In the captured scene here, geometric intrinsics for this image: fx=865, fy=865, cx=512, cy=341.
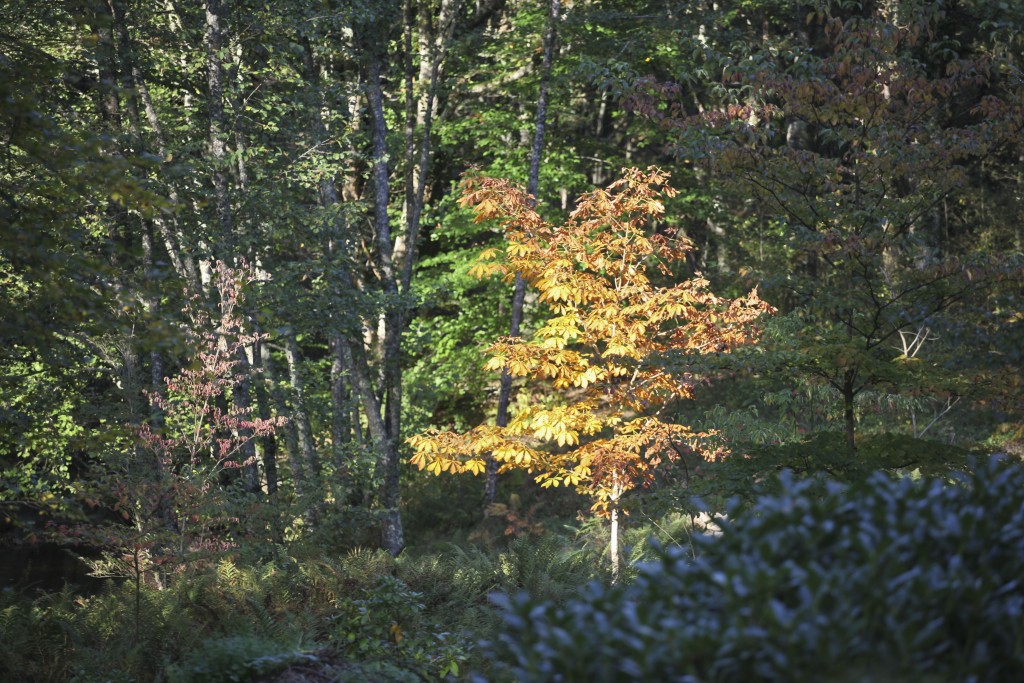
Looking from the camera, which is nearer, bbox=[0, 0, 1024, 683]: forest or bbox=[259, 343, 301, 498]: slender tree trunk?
bbox=[0, 0, 1024, 683]: forest

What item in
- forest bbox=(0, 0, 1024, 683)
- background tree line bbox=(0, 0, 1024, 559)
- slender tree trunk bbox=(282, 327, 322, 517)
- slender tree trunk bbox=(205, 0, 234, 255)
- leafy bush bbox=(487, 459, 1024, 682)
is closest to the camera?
leafy bush bbox=(487, 459, 1024, 682)

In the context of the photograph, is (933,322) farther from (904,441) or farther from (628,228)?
(628,228)

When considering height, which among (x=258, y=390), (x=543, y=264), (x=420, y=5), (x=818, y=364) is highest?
(x=420, y=5)

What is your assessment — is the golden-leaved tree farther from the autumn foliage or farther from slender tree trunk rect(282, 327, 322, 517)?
slender tree trunk rect(282, 327, 322, 517)

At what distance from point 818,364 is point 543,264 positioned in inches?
111

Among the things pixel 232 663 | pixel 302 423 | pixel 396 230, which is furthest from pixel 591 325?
pixel 396 230

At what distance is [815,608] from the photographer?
7.94 ft

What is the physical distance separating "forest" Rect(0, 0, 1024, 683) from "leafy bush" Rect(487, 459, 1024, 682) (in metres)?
0.02

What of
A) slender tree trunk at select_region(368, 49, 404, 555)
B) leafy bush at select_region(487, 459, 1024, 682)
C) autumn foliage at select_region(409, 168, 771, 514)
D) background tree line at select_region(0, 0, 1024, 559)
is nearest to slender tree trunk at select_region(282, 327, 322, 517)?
background tree line at select_region(0, 0, 1024, 559)

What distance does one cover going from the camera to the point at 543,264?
8.48m

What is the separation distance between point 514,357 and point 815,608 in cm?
629

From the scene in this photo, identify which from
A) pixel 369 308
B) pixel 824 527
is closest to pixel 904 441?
pixel 824 527

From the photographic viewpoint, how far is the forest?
2.85 metres

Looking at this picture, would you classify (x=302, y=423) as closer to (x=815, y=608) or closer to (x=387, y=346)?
(x=387, y=346)
